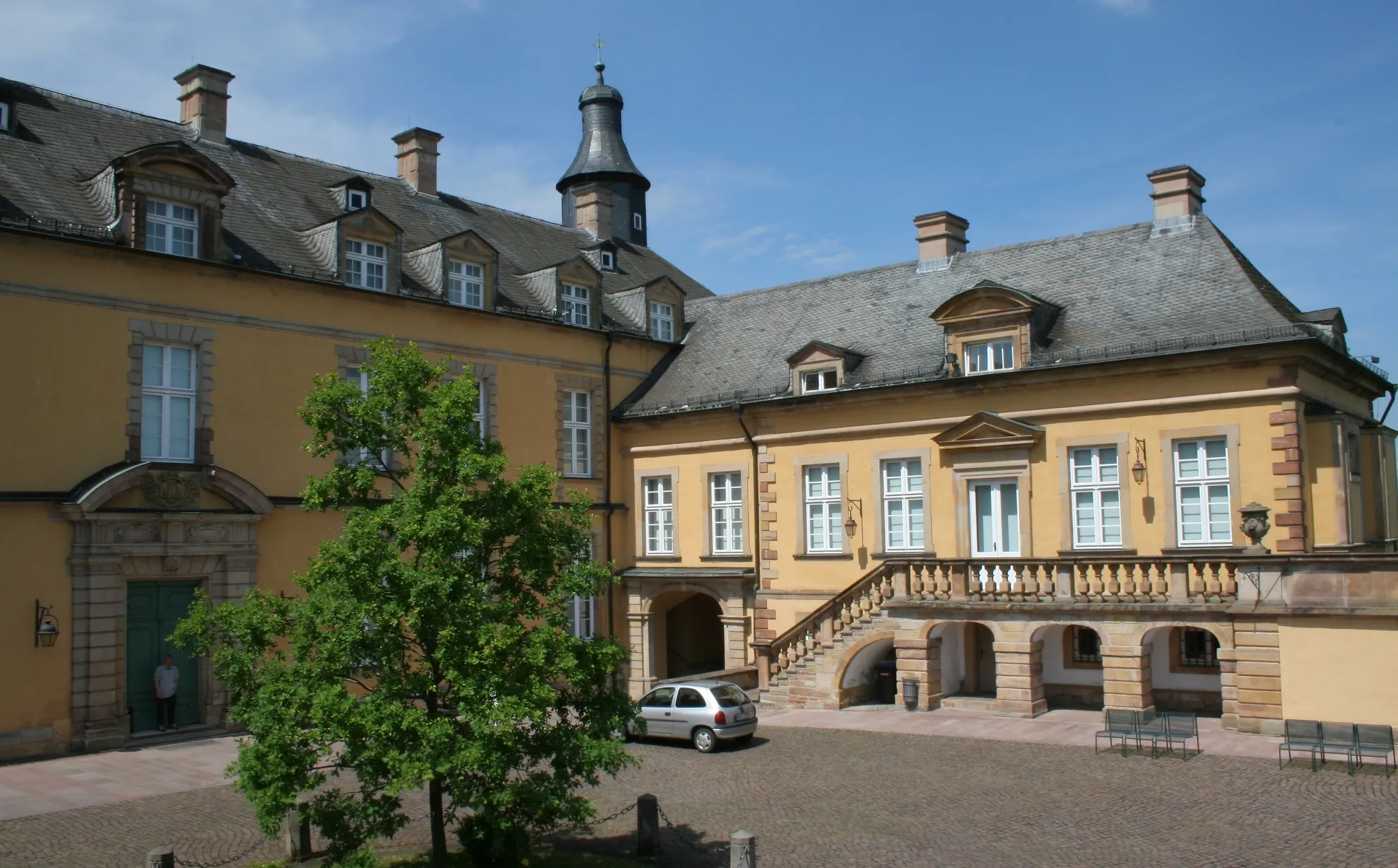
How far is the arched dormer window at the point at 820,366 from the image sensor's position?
2756 cm

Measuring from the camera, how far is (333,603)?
481 inches

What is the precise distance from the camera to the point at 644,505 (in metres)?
31.0

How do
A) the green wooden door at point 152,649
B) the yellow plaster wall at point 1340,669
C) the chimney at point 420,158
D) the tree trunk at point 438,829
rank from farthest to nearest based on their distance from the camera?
the chimney at point 420,158, the green wooden door at point 152,649, the yellow plaster wall at point 1340,669, the tree trunk at point 438,829

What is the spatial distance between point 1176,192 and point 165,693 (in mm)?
22540

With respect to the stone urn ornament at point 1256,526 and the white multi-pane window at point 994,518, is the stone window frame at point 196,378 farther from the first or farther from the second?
the stone urn ornament at point 1256,526

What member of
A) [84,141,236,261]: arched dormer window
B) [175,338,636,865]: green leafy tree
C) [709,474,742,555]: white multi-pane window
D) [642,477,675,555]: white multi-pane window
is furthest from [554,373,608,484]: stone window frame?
[175,338,636,865]: green leafy tree

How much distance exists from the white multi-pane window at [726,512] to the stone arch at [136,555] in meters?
10.6

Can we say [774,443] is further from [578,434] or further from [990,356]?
[990,356]

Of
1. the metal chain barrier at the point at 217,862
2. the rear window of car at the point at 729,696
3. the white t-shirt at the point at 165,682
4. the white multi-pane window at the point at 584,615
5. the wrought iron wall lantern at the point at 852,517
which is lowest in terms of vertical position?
the metal chain barrier at the point at 217,862

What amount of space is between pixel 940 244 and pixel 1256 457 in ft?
33.0

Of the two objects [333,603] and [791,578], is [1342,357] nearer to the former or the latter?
[791,578]

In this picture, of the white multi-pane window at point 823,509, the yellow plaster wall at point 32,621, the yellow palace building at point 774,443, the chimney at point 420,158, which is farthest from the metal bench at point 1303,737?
the chimney at point 420,158

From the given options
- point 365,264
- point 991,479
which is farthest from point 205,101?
point 991,479

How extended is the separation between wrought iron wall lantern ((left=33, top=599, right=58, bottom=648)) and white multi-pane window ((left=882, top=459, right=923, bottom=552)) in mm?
15944
